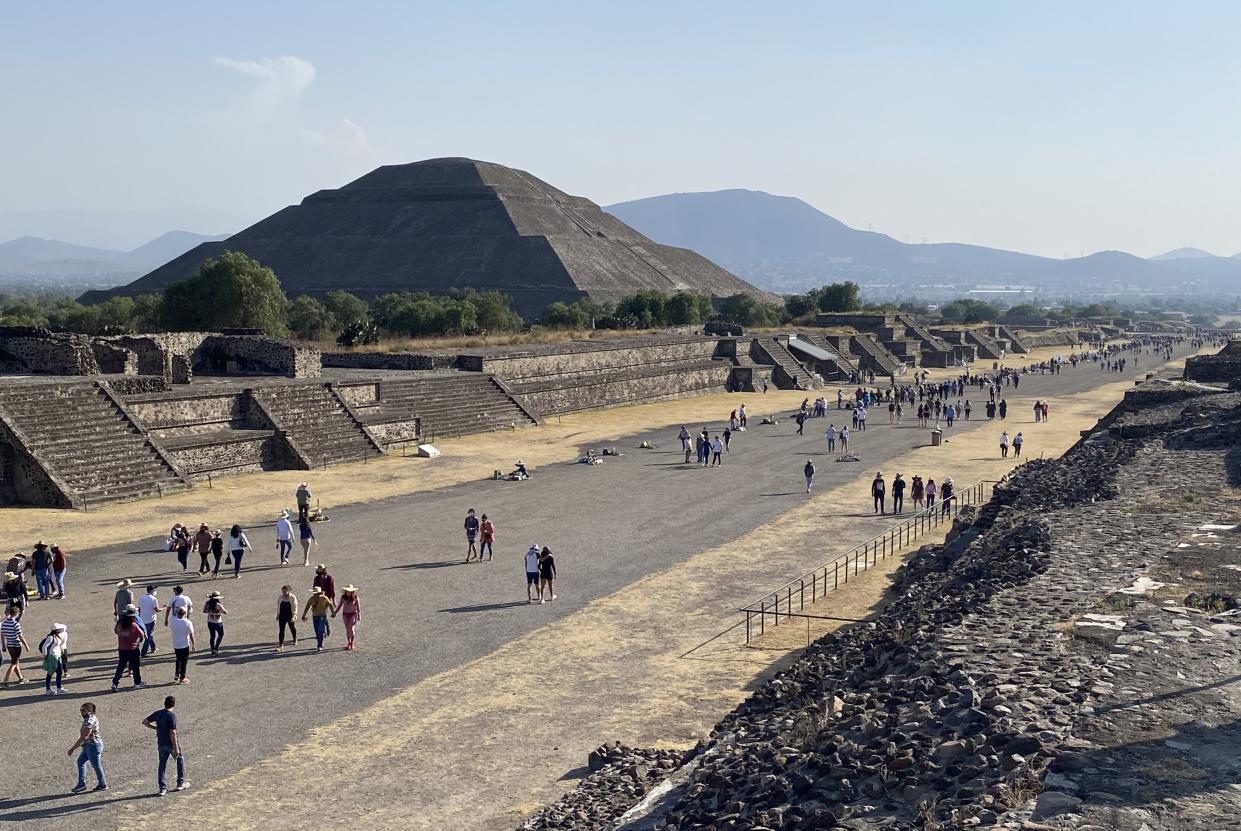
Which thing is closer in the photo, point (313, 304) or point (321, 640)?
point (321, 640)

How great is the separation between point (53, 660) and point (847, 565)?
38.8 ft

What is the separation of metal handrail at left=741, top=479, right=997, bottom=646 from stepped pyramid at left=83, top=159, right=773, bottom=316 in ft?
214

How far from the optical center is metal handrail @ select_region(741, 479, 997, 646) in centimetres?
1625

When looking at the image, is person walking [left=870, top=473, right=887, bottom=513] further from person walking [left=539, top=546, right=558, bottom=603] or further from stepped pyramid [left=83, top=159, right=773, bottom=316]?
stepped pyramid [left=83, top=159, right=773, bottom=316]

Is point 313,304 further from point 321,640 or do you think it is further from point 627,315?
point 321,640

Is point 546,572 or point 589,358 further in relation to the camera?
point 589,358

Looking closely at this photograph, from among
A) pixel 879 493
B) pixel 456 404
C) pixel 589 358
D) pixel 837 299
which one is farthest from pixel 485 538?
pixel 837 299

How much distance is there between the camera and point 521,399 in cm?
4112

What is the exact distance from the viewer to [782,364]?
2383 inches

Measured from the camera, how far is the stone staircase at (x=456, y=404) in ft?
118

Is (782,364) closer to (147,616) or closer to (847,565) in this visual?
(847,565)

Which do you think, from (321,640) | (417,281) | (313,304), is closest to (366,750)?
(321,640)

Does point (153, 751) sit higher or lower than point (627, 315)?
lower

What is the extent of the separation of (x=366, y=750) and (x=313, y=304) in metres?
56.7
